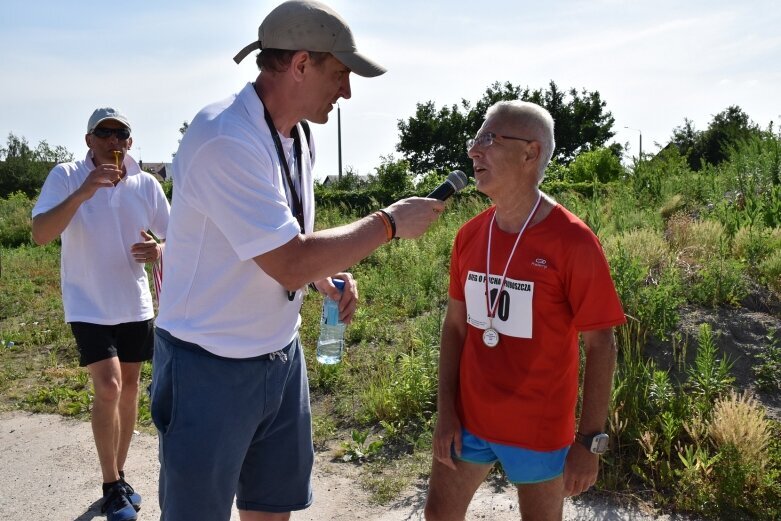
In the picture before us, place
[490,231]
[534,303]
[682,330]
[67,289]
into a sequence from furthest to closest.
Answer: [682,330]
[67,289]
[490,231]
[534,303]

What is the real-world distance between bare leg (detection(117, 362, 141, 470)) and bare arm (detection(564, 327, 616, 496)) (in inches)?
117

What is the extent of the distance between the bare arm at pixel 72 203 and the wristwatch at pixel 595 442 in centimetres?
304

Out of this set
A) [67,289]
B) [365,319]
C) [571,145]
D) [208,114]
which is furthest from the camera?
[571,145]

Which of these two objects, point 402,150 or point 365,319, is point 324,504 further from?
point 402,150

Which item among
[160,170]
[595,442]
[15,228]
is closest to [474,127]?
[160,170]

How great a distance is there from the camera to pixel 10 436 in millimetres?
6039

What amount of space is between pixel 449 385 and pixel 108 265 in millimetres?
2425

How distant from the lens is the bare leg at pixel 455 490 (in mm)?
2990

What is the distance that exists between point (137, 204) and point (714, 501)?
3.82 m

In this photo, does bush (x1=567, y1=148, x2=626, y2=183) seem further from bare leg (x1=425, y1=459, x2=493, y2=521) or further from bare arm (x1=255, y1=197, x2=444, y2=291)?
bare arm (x1=255, y1=197, x2=444, y2=291)

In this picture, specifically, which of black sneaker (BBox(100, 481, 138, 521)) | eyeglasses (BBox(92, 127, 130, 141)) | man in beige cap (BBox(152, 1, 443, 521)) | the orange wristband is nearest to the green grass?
black sneaker (BBox(100, 481, 138, 521))

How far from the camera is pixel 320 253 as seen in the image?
7.63 feet

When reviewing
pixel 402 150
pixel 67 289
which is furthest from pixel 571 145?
pixel 67 289

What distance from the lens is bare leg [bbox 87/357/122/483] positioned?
14.3 feet
